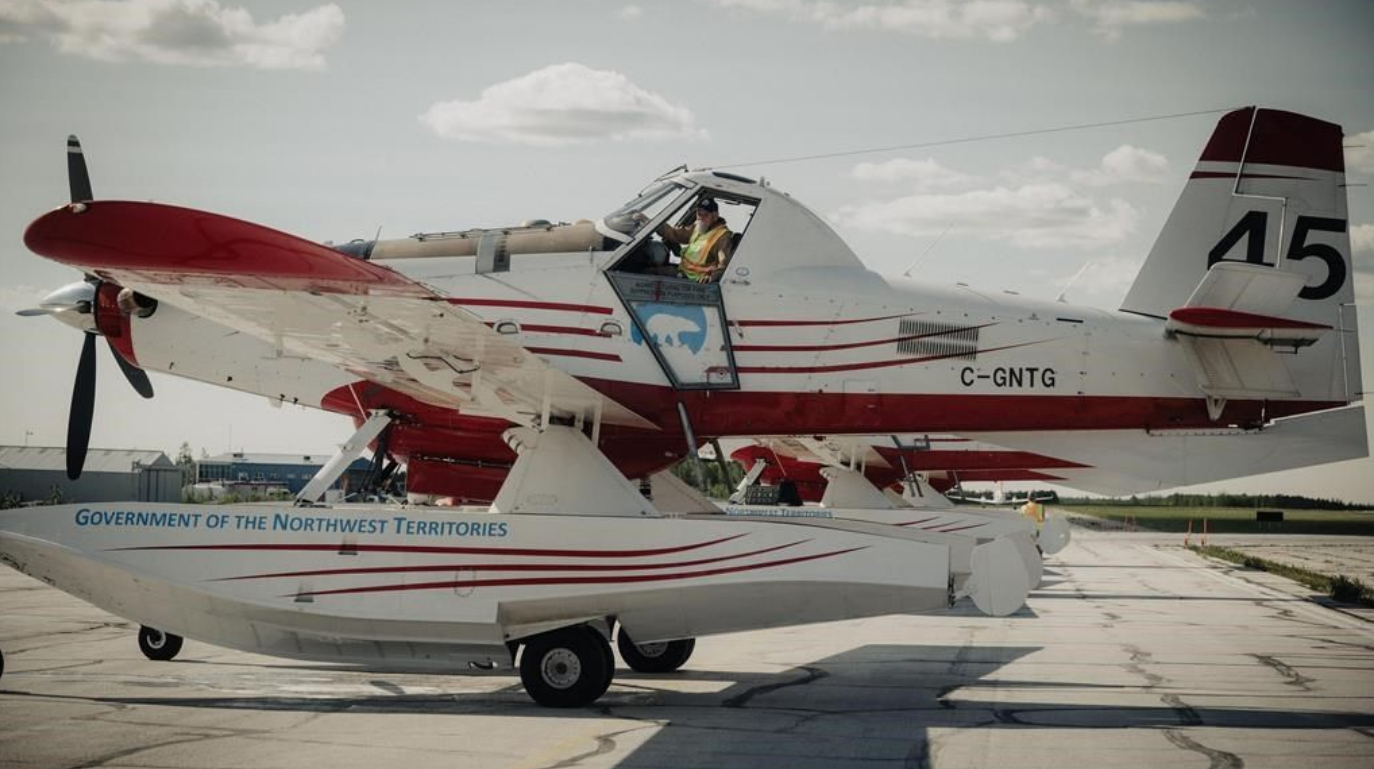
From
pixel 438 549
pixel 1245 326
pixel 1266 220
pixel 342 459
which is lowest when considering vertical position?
pixel 438 549

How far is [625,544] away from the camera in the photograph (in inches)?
420

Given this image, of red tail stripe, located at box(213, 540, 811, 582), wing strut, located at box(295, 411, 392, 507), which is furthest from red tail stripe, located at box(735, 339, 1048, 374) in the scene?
wing strut, located at box(295, 411, 392, 507)

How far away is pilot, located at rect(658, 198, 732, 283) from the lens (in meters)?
12.0

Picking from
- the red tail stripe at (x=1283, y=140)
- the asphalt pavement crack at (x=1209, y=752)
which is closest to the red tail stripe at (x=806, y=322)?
the red tail stripe at (x=1283, y=140)

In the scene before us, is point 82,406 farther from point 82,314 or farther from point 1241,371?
point 1241,371

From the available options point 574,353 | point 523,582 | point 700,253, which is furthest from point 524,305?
point 523,582

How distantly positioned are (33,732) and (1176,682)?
9149 mm

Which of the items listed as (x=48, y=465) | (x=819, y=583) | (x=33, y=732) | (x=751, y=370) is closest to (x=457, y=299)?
(x=751, y=370)

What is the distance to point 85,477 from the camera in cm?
6391

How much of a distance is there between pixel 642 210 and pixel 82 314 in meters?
5.50

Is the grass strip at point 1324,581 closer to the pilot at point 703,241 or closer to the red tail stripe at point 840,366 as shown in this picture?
the red tail stripe at point 840,366

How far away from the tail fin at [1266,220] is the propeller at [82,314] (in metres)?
9.40

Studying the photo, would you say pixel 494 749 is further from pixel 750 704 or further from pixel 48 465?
pixel 48 465

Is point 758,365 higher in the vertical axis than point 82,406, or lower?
higher
